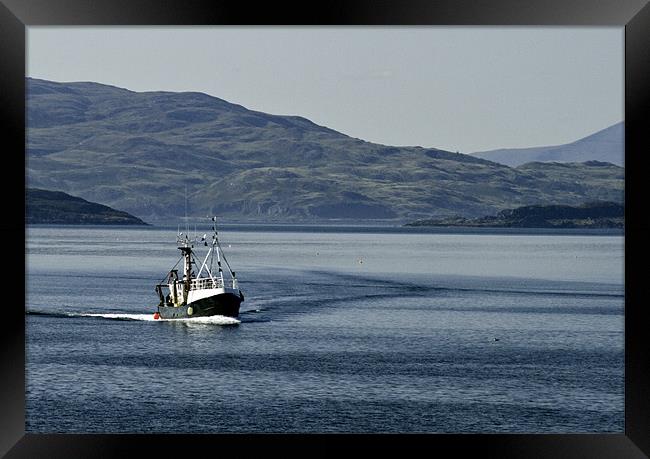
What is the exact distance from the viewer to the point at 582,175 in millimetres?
185625

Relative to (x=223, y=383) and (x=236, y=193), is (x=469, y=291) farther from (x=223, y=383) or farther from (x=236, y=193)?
(x=236, y=193)

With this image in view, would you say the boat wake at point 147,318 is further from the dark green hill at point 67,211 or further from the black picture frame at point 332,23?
the dark green hill at point 67,211

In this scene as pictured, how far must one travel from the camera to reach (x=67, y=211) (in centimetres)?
15650

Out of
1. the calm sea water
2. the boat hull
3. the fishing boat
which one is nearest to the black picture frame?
the calm sea water

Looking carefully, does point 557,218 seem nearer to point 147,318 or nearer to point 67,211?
point 67,211

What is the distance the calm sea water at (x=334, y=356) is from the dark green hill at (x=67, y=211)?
9667 centimetres

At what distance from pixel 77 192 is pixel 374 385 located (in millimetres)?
150936

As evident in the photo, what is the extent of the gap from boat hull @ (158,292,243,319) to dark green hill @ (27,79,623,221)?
134 metres

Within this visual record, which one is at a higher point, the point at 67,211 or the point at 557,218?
the point at 67,211

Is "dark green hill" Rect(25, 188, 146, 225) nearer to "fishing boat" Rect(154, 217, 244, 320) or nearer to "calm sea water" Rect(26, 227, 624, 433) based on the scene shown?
"calm sea water" Rect(26, 227, 624, 433)

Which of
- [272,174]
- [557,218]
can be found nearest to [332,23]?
[557,218]

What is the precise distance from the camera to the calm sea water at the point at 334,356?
72.5 feet

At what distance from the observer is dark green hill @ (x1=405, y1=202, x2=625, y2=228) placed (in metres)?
161

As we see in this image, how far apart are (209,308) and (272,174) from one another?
5720 inches
